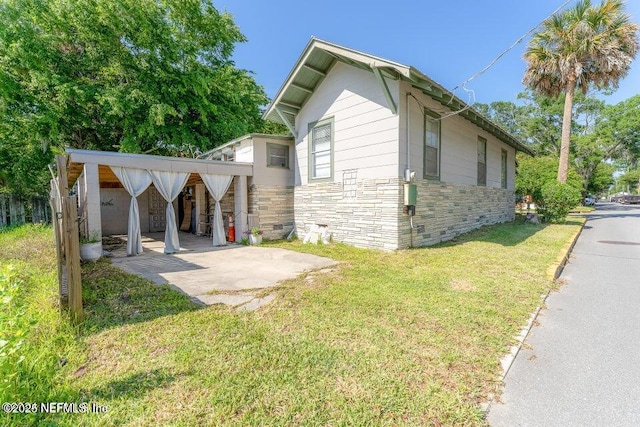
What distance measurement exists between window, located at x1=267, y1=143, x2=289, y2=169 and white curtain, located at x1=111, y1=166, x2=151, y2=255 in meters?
3.72

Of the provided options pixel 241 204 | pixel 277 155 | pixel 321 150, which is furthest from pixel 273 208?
pixel 321 150

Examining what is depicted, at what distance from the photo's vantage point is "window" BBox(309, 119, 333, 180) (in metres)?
8.52

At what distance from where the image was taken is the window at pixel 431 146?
25.7 ft

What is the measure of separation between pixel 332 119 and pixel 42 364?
7736 millimetres

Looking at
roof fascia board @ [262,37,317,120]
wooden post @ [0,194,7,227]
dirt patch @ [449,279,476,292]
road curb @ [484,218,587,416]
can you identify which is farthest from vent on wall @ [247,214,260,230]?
wooden post @ [0,194,7,227]

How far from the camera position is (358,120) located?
7.69m

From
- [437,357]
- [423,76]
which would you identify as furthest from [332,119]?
[437,357]

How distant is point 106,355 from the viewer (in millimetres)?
2598

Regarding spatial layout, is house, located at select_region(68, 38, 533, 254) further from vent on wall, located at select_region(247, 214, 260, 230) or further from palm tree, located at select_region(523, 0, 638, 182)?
palm tree, located at select_region(523, 0, 638, 182)

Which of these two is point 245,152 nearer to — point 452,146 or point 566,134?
point 452,146

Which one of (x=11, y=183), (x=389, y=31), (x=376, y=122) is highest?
(x=389, y=31)

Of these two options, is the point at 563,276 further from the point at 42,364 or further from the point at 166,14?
the point at 166,14

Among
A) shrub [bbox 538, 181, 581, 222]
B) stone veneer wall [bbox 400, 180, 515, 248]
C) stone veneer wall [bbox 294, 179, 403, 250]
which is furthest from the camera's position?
shrub [bbox 538, 181, 581, 222]

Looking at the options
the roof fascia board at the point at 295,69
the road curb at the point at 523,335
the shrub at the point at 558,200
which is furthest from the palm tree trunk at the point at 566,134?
the roof fascia board at the point at 295,69
